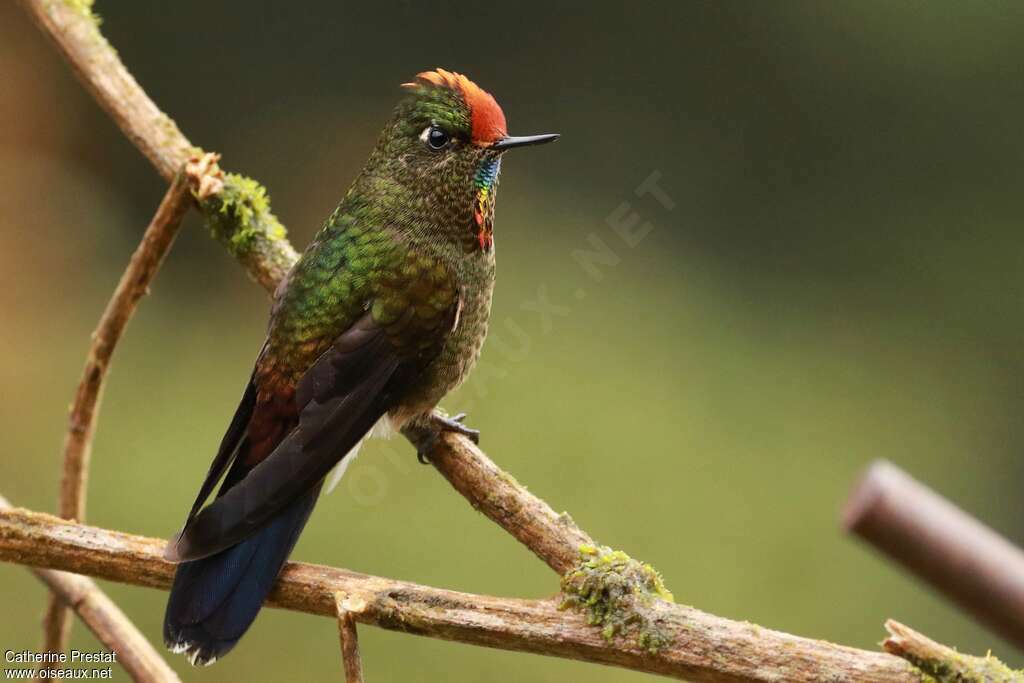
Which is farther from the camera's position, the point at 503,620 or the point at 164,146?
the point at 164,146

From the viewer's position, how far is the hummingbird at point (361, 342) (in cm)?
137

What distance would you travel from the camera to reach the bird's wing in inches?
53.9

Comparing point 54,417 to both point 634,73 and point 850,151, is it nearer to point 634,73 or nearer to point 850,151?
point 634,73

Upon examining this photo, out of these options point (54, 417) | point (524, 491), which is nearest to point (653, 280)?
point (54, 417)

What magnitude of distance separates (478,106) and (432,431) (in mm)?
449

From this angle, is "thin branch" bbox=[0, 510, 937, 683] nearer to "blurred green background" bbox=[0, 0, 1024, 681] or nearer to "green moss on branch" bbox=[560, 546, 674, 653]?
"green moss on branch" bbox=[560, 546, 674, 653]

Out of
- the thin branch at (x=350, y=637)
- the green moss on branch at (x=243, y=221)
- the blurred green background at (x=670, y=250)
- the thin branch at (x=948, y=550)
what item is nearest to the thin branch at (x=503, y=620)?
the thin branch at (x=350, y=637)

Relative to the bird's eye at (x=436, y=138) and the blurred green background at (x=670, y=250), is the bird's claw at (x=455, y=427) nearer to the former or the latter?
the bird's eye at (x=436, y=138)

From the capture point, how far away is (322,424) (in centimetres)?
148

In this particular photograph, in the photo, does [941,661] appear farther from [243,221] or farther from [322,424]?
[243,221]

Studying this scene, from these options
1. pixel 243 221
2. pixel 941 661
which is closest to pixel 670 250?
pixel 243 221

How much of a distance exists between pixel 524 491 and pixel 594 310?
8.45 ft

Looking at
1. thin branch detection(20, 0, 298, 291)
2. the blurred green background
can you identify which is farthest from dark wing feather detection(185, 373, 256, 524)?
the blurred green background

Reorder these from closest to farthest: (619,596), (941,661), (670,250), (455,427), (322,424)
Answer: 1. (941,661)
2. (619,596)
3. (322,424)
4. (455,427)
5. (670,250)
